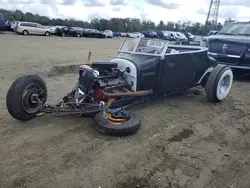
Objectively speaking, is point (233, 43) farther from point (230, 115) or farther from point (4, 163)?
point (4, 163)

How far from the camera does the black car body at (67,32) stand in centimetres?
3481

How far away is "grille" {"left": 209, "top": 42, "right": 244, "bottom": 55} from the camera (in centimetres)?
869

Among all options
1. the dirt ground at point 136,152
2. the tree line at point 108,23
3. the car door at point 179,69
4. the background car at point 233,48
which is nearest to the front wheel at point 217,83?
the car door at point 179,69

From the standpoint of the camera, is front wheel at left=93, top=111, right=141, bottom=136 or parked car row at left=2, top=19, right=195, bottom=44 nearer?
front wheel at left=93, top=111, right=141, bottom=136

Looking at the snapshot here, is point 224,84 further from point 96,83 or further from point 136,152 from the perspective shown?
point 136,152

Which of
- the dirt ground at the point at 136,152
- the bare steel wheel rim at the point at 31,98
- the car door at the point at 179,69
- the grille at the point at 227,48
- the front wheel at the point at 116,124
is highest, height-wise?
the grille at the point at 227,48

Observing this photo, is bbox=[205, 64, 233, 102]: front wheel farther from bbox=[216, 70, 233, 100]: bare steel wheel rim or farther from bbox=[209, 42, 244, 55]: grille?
bbox=[209, 42, 244, 55]: grille

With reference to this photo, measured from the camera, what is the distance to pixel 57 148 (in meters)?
3.67

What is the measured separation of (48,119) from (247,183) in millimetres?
3239

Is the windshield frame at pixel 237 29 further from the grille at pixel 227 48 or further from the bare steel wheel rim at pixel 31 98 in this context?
the bare steel wheel rim at pixel 31 98

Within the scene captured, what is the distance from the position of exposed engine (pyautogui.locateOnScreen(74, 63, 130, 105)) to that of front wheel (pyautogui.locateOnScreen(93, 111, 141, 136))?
40 cm

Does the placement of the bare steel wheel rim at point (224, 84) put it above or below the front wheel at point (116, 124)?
above

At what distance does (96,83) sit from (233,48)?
6.00 meters

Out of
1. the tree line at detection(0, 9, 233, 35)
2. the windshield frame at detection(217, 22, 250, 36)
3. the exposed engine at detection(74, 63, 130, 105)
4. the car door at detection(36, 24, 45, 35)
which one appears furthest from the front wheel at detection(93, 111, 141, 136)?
the tree line at detection(0, 9, 233, 35)
